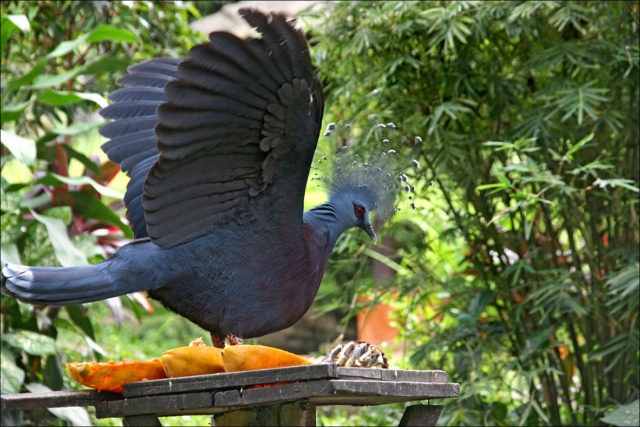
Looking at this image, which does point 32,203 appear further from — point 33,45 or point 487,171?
point 487,171

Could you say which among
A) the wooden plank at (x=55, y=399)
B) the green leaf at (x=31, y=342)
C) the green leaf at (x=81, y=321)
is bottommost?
the wooden plank at (x=55, y=399)

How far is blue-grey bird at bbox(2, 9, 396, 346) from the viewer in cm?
182

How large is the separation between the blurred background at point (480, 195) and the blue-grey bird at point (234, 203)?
127cm

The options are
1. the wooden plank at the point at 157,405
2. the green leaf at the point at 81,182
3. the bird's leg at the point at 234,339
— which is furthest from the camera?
the green leaf at the point at 81,182

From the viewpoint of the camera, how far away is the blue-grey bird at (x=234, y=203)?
182 centimetres

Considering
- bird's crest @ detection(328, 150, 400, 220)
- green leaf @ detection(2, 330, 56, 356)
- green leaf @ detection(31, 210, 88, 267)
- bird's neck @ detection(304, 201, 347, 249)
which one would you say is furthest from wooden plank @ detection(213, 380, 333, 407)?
green leaf @ detection(2, 330, 56, 356)

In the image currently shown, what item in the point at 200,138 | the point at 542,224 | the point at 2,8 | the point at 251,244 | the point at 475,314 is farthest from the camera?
the point at 2,8

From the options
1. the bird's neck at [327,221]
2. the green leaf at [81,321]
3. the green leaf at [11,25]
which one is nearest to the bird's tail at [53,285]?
the bird's neck at [327,221]

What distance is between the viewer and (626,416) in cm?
312

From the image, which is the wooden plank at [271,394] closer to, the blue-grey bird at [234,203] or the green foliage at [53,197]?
the blue-grey bird at [234,203]

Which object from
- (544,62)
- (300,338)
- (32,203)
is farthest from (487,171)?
(300,338)

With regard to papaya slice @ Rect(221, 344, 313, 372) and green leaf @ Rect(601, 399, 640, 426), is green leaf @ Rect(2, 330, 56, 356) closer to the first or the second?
papaya slice @ Rect(221, 344, 313, 372)

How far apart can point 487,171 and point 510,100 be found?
33 centimetres

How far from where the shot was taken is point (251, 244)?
79.2 inches
